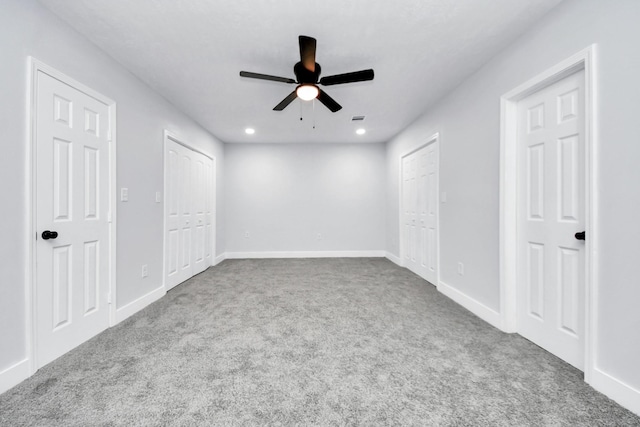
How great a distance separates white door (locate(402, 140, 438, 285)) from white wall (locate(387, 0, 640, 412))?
92 cm

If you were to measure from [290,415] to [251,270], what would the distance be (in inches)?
134

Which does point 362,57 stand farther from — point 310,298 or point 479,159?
point 310,298

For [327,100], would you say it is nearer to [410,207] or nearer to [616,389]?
[410,207]

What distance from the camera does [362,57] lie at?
96.3 inches

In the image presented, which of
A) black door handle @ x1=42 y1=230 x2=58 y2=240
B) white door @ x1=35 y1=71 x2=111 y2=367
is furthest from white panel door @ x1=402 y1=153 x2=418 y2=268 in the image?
black door handle @ x1=42 y1=230 x2=58 y2=240

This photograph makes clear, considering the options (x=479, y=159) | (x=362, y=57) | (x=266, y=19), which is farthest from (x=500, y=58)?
(x=266, y=19)

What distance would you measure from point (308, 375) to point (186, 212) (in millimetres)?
3135

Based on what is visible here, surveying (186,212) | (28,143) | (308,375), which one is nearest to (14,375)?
(28,143)

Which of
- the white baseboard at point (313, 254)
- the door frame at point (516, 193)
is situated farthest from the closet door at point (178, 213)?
the door frame at point (516, 193)

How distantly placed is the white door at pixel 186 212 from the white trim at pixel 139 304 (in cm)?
29

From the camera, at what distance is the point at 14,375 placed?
1.61 metres

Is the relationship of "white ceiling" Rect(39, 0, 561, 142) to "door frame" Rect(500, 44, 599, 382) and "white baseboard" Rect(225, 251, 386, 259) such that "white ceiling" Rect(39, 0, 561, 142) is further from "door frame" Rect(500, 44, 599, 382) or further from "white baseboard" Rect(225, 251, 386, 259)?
"white baseboard" Rect(225, 251, 386, 259)

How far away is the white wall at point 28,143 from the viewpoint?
5.24ft

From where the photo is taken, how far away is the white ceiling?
1.84 m
